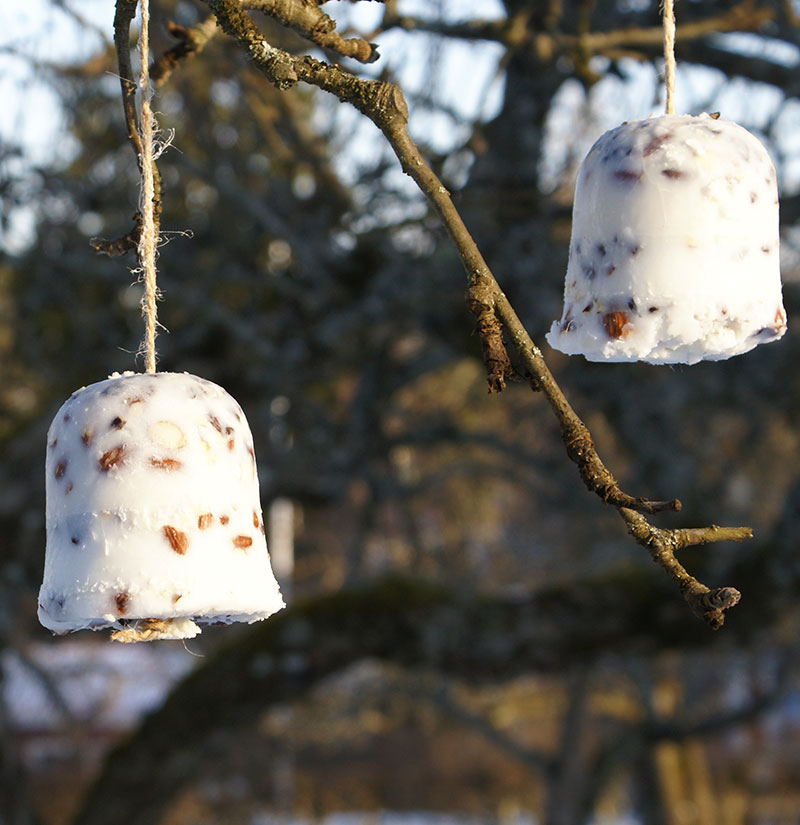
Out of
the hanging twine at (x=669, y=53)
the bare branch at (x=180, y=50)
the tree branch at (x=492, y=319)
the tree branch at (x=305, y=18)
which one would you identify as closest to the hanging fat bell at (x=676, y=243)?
the hanging twine at (x=669, y=53)

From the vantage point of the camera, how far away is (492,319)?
3.49 ft

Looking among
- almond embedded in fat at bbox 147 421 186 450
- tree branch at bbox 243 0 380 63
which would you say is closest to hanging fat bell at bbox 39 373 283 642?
almond embedded in fat at bbox 147 421 186 450

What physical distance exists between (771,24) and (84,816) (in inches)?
161

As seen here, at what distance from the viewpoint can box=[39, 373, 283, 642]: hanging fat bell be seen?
1.13 m

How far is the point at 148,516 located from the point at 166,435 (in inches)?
3.3

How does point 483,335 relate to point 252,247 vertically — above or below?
below

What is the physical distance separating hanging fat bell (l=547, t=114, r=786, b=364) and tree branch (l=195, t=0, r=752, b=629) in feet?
0.43

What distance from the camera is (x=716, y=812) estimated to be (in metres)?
9.95

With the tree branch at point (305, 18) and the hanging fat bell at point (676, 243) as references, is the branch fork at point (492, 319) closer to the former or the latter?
the tree branch at point (305, 18)

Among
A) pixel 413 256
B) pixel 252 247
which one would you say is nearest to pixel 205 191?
pixel 252 247

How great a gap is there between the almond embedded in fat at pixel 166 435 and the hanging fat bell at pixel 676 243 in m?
0.43

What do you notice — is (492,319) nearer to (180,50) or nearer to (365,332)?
(180,50)

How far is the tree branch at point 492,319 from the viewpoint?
3.33ft

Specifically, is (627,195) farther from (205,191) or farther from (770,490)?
(770,490)
